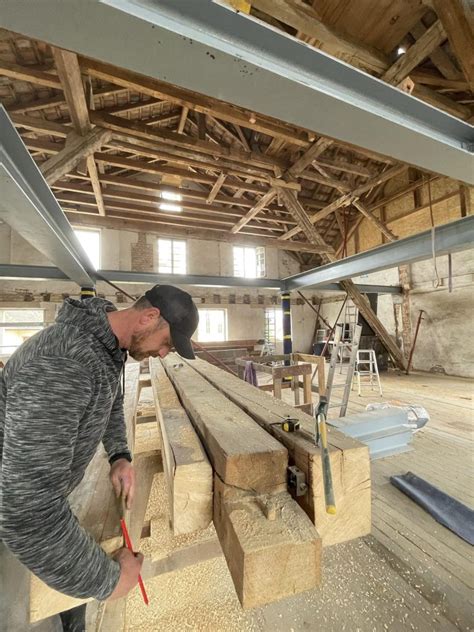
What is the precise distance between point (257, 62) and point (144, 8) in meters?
0.23

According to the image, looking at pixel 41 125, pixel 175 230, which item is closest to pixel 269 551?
pixel 175 230

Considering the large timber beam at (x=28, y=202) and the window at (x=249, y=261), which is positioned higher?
the window at (x=249, y=261)

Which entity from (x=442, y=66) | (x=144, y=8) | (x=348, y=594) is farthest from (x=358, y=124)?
(x=442, y=66)

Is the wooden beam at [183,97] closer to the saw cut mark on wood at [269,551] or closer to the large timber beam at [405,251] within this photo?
the large timber beam at [405,251]

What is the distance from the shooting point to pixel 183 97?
3361 mm

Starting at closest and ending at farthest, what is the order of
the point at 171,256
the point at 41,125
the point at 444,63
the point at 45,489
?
1. the point at 45,489
2. the point at 41,125
3. the point at 444,63
4. the point at 171,256

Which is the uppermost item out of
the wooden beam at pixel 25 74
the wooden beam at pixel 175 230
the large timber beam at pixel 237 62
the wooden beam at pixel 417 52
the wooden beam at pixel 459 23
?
the wooden beam at pixel 25 74

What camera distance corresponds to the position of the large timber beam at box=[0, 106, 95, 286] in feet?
3.36

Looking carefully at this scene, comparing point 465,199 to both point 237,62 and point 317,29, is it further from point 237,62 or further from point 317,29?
point 237,62

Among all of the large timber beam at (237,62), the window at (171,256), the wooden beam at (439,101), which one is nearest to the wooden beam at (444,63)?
the wooden beam at (439,101)

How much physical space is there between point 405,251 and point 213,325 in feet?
28.8

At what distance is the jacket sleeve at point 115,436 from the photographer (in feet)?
4.06

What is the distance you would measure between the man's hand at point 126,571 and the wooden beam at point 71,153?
3414 millimetres

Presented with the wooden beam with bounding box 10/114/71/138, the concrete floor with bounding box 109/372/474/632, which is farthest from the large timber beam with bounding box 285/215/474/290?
the wooden beam with bounding box 10/114/71/138
